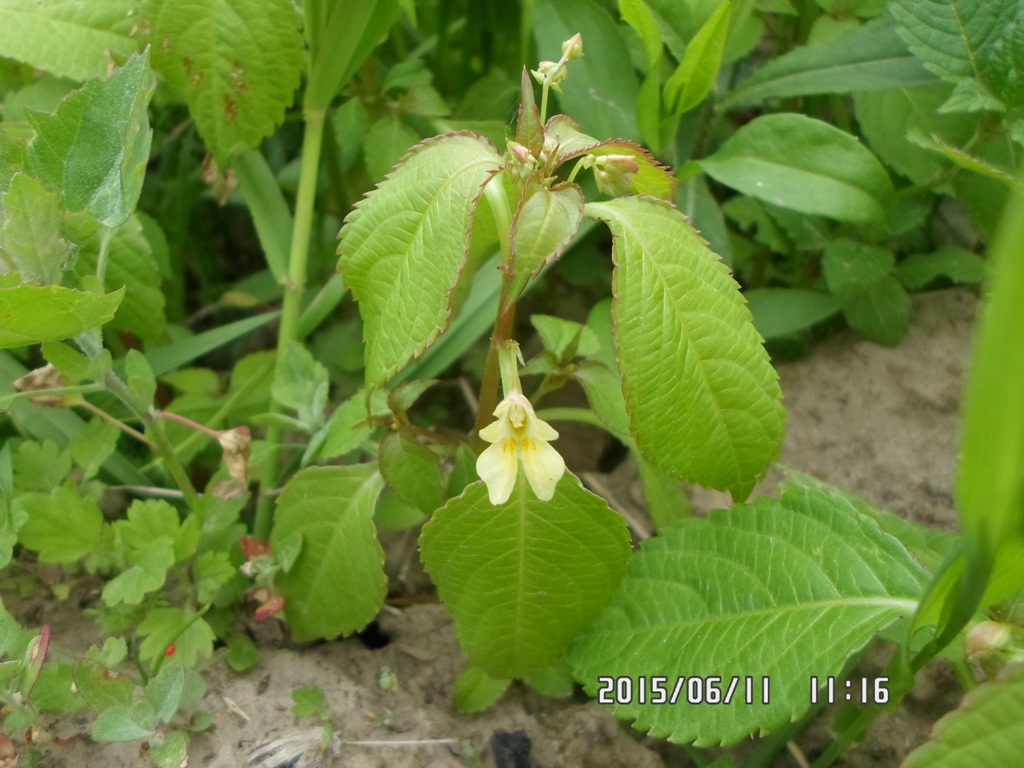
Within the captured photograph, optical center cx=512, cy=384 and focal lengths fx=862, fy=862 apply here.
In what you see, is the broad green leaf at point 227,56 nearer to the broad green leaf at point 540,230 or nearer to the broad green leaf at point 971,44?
the broad green leaf at point 540,230

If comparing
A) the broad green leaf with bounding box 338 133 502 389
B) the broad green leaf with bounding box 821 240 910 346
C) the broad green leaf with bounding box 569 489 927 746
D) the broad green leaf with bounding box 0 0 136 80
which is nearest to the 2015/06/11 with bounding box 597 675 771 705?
the broad green leaf with bounding box 569 489 927 746

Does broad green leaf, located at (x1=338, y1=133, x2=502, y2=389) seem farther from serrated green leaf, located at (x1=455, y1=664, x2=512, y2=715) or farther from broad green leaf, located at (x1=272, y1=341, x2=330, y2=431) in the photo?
serrated green leaf, located at (x1=455, y1=664, x2=512, y2=715)

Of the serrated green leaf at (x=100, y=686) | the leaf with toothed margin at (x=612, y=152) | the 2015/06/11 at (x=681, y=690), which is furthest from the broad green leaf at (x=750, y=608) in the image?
the serrated green leaf at (x=100, y=686)

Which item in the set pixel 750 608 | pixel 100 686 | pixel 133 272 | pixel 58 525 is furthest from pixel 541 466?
pixel 133 272

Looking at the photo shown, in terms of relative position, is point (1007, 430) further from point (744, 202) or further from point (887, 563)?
point (744, 202)

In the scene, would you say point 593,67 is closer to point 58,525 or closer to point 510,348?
point 510,348
